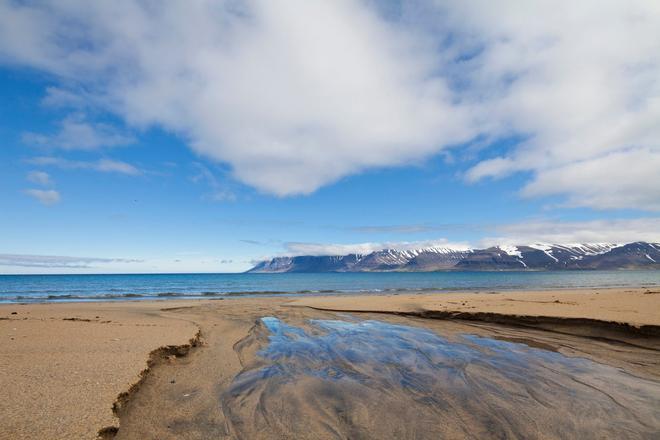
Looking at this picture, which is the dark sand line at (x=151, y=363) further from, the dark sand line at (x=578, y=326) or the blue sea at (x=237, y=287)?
the blue sea at (x=237, y=287)

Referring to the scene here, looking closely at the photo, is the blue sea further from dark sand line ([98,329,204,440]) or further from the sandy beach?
dark sand line ([98,329,204,440])

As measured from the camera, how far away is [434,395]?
6391mm

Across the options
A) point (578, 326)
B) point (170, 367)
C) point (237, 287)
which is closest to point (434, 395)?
point (170, 367)

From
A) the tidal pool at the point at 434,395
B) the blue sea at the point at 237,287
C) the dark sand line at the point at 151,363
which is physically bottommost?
the blue sea at the point at 237,287

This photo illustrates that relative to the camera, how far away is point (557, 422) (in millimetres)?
5258

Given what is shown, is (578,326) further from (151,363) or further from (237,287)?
(237,287)

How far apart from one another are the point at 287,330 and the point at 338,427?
32.3ft

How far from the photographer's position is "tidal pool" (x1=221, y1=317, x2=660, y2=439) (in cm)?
502

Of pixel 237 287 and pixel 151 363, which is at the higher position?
pixel 151 363

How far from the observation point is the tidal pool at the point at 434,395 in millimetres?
5023

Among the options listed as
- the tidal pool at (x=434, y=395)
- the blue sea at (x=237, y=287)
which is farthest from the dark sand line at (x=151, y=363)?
the blue sea at (x=237, y=287)

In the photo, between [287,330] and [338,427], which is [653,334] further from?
[287,330]

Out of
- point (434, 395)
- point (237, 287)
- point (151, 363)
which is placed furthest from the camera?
point (237, 287)

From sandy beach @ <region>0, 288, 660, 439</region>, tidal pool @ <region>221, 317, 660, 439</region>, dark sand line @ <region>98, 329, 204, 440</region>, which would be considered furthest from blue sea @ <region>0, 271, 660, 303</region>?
tidal pool @ <region>221, 317, 660, 439</region>
